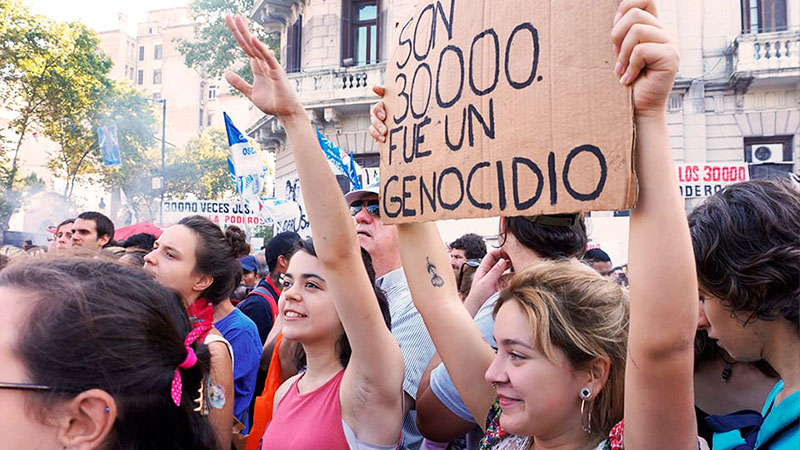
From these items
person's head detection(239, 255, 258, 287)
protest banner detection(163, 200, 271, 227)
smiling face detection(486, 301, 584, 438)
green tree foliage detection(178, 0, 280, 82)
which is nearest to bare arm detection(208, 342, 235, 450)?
→ smiling face detection(486, 301, 584, 438)

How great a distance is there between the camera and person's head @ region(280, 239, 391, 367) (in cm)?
254

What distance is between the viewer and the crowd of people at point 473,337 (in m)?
1.32

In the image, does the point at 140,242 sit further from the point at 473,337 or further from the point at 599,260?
the point at 599,260

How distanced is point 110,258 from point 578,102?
1195 millimetres

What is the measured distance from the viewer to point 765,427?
5.15 ft

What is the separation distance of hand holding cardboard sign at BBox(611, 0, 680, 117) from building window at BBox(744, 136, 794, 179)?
567 inches

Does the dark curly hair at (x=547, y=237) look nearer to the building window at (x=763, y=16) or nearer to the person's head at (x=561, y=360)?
the person's head at (x=561, y=360)

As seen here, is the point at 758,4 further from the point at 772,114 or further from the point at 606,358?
the point at 606,358

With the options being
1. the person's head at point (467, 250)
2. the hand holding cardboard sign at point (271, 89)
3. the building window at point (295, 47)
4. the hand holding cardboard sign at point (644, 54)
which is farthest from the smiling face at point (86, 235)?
the building window at point (295, 47)

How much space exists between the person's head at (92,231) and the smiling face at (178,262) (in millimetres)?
2796

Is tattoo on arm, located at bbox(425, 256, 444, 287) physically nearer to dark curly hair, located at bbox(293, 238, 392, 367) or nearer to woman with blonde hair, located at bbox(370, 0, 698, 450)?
woman with blonde hair, located at bbox(370, 0, 698, 450)

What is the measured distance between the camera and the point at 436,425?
236cm

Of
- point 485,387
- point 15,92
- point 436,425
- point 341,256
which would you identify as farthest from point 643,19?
point 15,92

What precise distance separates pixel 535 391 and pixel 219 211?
11249 millimetres
